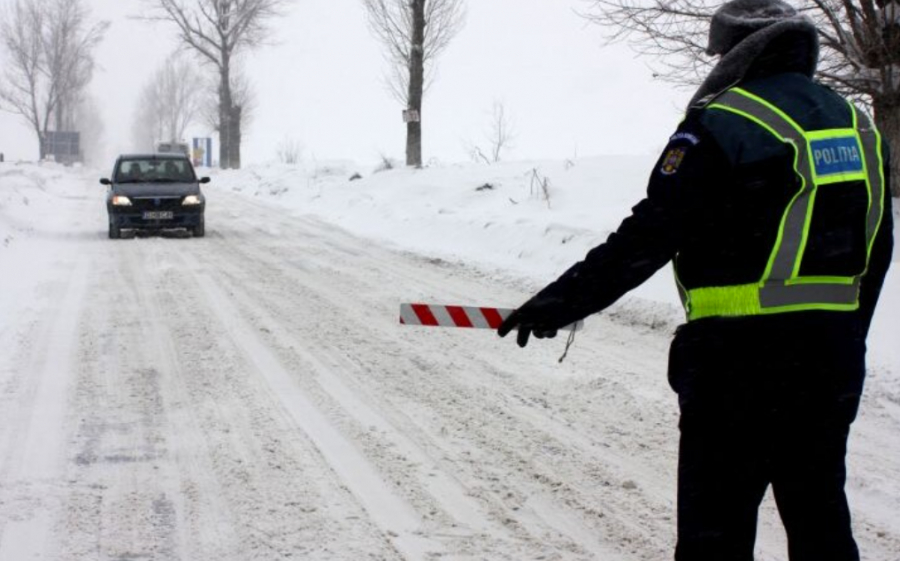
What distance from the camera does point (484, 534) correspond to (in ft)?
12.8

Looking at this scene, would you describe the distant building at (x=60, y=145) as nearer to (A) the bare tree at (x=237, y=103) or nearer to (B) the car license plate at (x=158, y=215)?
(A) the bare tree at (x=237, y=103)

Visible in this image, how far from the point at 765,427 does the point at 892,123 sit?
1125cm

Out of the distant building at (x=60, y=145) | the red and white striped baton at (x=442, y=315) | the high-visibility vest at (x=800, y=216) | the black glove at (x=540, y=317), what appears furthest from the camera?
the distant building at (x=60, y=145)

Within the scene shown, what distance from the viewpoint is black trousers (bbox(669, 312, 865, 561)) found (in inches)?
85.6

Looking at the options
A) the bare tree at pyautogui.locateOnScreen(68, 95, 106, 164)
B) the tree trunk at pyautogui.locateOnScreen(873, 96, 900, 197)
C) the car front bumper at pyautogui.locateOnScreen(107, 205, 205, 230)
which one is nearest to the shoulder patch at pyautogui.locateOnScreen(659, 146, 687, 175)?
the tree trunk at pyautogui.locateOnScreen(873, 96, 900, 197)

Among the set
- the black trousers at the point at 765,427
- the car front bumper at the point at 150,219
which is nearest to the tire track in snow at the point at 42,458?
the black trousers at the point at 765,427

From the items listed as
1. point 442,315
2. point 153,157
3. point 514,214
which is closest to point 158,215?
point 153,157

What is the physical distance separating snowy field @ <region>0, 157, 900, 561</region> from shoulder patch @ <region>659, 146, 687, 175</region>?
2006 mm

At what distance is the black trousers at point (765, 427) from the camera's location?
7.13 feet

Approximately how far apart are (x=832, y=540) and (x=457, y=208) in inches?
646

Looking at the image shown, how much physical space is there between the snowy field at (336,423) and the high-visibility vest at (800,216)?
1861mm

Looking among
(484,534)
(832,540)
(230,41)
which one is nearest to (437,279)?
(484,534)

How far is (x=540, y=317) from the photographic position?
246 cm

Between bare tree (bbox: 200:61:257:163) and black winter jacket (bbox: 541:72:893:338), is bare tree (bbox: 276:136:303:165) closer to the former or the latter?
bare tree (bbox: 200:61:257:163)
